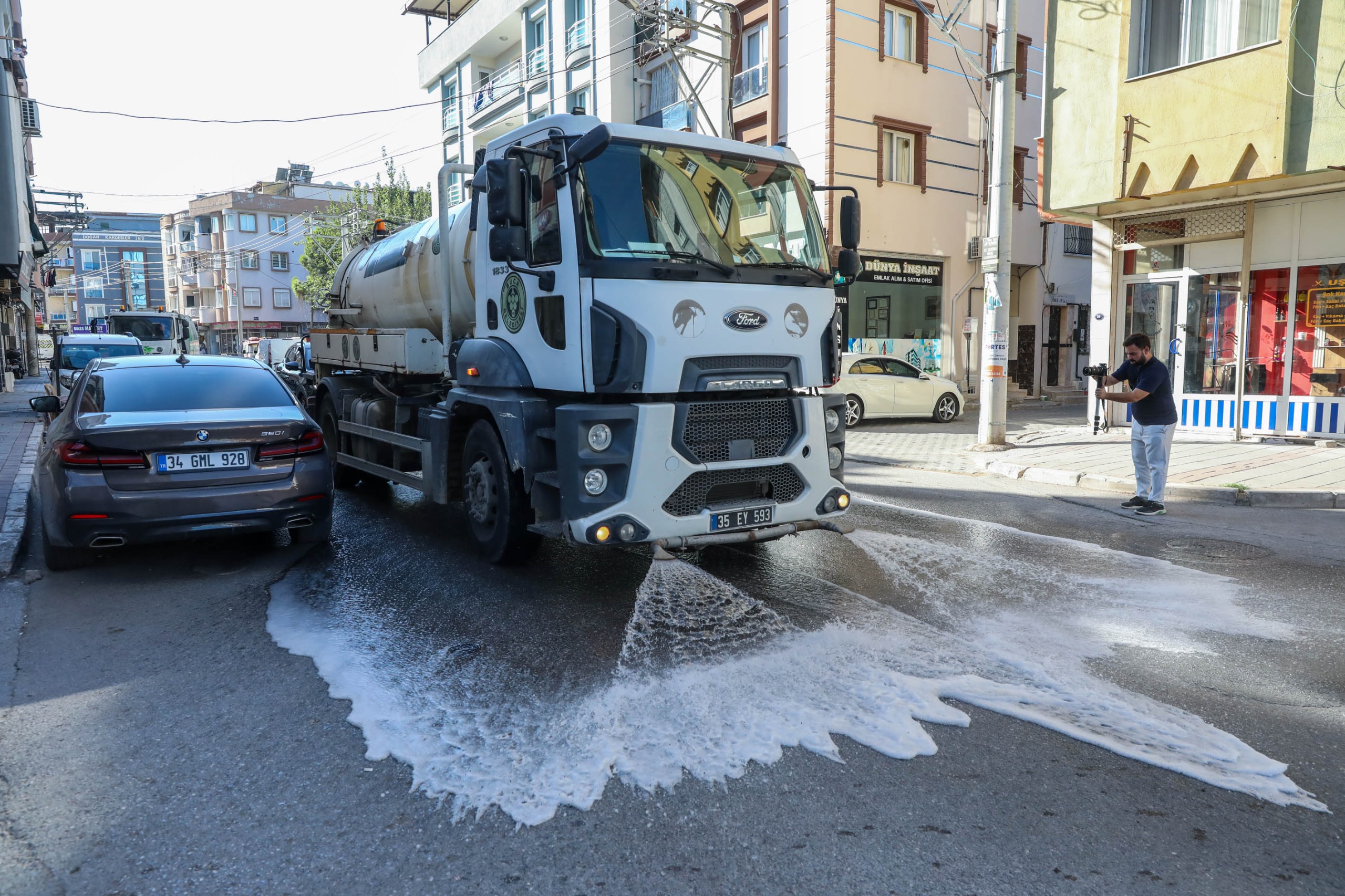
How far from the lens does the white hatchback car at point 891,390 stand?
1728 centimetres

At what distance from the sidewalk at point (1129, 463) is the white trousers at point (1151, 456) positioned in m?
1.06

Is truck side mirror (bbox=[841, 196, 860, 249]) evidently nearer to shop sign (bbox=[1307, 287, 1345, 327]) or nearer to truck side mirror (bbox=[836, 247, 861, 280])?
truck side mirror (bbox=[836, 247, 861, 280])

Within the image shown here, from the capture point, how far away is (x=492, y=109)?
3203 centimetres

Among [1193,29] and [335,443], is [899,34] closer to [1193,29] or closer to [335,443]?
[1193,29]

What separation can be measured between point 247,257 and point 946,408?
218 ft

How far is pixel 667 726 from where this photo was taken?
3.77m

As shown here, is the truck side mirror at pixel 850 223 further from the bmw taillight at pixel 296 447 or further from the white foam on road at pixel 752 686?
the bmw taillight at pixel 296 447

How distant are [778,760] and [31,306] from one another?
54.1 metres

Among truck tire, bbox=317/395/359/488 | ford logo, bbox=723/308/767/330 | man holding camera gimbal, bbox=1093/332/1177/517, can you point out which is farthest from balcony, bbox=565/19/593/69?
ford logo, bbox=723/308/767/330

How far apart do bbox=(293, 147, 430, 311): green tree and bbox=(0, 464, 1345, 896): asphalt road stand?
3792 centimetres

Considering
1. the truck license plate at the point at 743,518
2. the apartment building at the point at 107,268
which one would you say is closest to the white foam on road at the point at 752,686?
the truck license plate at the point at 743,518

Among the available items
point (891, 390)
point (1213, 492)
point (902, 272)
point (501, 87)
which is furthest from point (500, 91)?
point (1213, 492)

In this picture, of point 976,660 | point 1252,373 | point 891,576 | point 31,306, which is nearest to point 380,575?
point 891,576

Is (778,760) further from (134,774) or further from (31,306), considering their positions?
(31,306)
